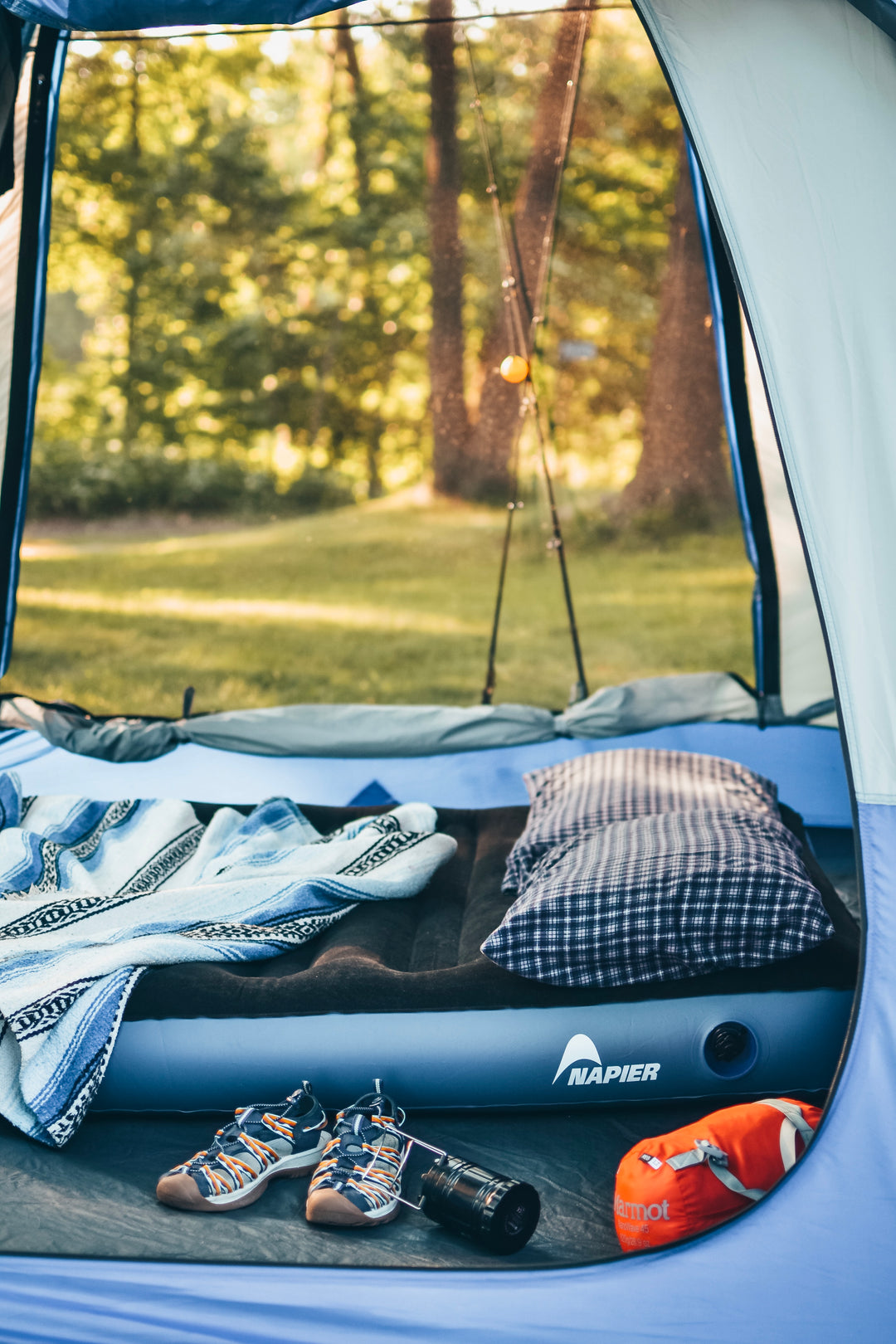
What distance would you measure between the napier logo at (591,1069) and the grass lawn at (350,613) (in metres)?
3.20

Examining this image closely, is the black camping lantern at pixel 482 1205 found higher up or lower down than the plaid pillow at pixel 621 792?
lower down

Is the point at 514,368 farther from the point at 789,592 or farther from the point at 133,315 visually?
the point at 133,315

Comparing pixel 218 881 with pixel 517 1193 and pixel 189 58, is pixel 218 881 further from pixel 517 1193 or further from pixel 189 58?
pixel 189 58

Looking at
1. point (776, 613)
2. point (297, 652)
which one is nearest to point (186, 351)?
point (297, 652)

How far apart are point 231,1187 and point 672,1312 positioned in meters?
0.57

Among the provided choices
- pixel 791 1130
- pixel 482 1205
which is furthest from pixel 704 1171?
pixel 482 1205

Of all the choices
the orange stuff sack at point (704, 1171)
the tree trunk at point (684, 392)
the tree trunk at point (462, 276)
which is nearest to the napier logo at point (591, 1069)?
the orange stuff sack at point (704, 1171)

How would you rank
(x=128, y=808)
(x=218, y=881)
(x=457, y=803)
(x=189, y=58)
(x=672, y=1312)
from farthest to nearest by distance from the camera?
(x=189, y=58)
(x=457, y=803)
(x=128, y=808)
(x=218, y=881)
(x=672, y=1312)

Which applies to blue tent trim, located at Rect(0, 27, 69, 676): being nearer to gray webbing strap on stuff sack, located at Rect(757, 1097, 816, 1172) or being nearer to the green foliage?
gray webbing strap on stuff sack, located at Rect(757, 1097, 816, 1172)

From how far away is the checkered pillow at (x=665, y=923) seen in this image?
1.68m

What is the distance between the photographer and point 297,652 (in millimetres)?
6309

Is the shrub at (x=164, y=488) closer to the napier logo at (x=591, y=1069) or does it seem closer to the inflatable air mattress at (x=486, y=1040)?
the inflatable air mattress at (x=486, y=1040)

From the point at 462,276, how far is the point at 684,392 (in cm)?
120

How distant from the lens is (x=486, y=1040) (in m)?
1.65
